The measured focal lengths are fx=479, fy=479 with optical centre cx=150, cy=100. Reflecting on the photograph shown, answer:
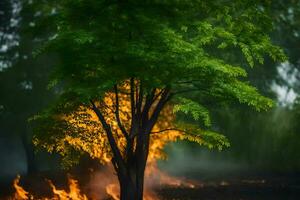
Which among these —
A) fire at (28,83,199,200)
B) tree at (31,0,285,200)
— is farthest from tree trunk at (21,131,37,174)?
tree at (31,0,285,200)

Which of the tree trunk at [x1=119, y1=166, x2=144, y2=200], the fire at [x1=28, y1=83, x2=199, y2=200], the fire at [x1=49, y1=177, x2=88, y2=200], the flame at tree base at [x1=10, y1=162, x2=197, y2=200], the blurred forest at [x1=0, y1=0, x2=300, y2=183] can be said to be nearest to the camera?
the tree trunk at [x1=119, y1=166, x2=144, y2=200]

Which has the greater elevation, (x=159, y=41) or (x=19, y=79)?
(x=19, y=79)

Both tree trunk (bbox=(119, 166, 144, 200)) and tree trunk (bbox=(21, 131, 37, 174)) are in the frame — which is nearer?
tree trunk (bbox=(119, 166, 144, 200))

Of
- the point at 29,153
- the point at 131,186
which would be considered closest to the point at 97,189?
the point at 131,186

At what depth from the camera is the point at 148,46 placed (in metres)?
14.3

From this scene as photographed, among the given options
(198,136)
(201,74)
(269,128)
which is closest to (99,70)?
(201,74)

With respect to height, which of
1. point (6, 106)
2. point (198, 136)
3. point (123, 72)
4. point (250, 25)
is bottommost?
point (198, 136)

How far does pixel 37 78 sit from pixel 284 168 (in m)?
21.7

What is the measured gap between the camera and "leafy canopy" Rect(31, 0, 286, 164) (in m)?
14.3

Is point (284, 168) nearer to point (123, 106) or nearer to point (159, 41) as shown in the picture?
point (123, 106)

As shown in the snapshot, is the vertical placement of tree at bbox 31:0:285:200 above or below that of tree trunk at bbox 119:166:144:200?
above

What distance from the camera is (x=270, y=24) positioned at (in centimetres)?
1714

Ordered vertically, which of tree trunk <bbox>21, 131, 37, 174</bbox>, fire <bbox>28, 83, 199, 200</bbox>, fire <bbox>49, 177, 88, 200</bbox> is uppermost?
tree trunk <bbox>21, 131, 37, 174</bbox>

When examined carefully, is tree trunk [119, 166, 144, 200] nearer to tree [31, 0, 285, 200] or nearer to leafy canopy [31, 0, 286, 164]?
tree [31, 0, 285, 200]
